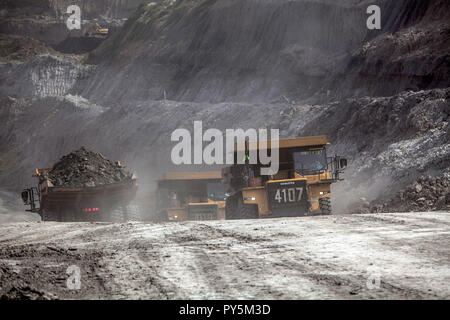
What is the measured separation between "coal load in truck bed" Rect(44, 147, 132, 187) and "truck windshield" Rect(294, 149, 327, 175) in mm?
7472

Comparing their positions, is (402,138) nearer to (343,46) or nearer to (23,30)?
(343,46)

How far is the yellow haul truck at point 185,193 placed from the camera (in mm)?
22391

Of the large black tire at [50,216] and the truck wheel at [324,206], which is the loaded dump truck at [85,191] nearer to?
the large black tire at [50,216]

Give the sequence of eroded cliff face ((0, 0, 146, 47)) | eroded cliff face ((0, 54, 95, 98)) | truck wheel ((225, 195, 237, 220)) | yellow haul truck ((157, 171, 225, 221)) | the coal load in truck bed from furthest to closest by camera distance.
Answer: eroded cliff face ((0, 0, 146, 47)) < eroded cliff face ((0, 54, 95, 98)) < yellow haul truck ((157, 171, 225, 221)) < the coal load in truck bed < truck wheel ((225, 195, 237, 220))

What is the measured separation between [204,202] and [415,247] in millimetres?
15389

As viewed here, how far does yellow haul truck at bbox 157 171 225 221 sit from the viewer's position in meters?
22.4

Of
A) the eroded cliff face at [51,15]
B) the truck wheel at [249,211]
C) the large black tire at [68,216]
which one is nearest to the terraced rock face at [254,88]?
the truck wheel at [249,211]

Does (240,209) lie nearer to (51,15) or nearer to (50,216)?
(50,216)

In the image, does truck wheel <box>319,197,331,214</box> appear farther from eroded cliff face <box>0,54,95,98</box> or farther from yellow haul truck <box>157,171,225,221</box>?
eroded cliff face <box>0,54,95,98</box>

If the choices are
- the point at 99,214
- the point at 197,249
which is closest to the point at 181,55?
the point at 99,214

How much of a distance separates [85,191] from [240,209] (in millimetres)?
6190

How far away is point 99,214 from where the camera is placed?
18.8 meters

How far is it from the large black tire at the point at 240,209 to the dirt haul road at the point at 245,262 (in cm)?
444

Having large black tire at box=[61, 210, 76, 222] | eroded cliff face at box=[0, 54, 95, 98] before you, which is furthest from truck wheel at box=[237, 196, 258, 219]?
eroded cliff face at box=[0, 54, 95, 98]
